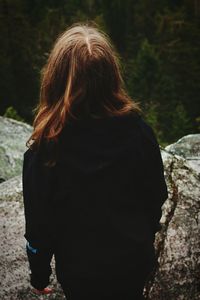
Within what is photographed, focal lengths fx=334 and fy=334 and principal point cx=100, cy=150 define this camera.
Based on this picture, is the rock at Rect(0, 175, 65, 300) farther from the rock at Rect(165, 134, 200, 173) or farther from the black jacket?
the rock at Rect(165, 134, 200, 173)

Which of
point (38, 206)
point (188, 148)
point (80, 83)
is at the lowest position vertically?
point (188, 148)

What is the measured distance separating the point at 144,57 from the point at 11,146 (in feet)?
78.0

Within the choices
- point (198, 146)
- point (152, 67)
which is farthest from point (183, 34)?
point (198, 146)

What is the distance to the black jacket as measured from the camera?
1767 millimetres

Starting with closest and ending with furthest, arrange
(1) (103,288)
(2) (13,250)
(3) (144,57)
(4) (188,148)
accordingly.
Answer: (1) (103,288) → (2) (13,250) → (4) (188,148) → (3) (144,57)

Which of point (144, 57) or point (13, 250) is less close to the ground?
point (13, 250)

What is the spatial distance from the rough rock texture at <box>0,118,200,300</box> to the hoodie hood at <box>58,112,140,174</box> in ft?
6.11

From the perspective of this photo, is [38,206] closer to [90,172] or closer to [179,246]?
[90,172]

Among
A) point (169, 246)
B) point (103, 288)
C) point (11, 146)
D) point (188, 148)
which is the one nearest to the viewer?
point (103, 288)

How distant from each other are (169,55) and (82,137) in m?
32.7

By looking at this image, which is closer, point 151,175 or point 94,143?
point 94,143

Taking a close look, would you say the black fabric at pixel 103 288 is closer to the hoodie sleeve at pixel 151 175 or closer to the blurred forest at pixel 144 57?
the hoodie sleeve at pixel 151 175

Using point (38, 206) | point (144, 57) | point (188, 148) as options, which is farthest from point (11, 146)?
point (144, 57)

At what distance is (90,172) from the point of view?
1765 millimetres
